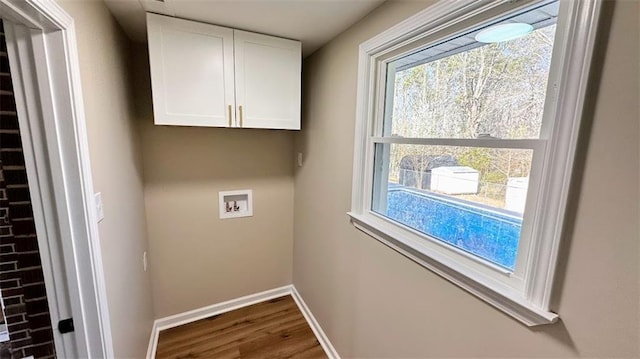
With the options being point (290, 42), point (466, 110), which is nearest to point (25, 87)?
point (290, 42)

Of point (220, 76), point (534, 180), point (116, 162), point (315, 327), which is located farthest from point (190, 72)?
point (315, 327)

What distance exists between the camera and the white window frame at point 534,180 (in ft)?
2.10

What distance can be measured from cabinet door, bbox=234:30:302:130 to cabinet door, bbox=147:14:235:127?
2.8 inches

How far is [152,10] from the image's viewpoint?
138cm

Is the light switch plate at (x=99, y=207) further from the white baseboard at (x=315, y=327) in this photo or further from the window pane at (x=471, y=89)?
the white baseboard at (x=315, y=327)

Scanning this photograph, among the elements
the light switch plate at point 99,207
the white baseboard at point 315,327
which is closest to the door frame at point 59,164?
the light switch plate at point 99,207

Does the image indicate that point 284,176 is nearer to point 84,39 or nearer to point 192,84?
point 192,84

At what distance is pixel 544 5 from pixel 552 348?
1006 mm

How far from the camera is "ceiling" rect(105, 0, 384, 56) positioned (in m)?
1.28

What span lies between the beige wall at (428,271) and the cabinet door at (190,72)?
0.69 m

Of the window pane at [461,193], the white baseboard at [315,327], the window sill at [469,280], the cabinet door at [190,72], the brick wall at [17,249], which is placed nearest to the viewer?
the window sill at [469,280]

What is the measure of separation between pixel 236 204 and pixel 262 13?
150cm

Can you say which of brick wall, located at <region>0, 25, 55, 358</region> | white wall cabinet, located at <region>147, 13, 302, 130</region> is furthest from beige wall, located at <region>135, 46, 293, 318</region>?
brick wall, located at <region>0, 25, 55, 358</region>

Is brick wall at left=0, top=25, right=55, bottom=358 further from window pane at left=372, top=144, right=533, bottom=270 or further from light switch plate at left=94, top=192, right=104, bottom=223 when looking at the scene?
window pane at left=372, top=144, right=533, bottom=270
